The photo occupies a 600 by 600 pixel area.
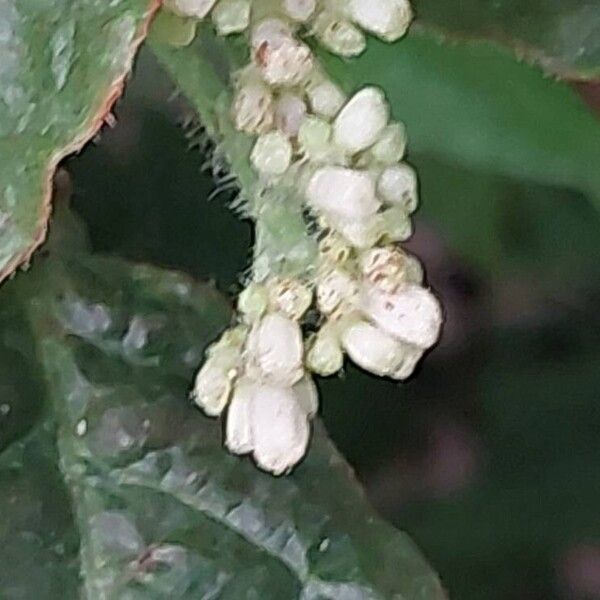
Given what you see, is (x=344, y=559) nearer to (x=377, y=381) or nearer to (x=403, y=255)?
(x=403, y=255)

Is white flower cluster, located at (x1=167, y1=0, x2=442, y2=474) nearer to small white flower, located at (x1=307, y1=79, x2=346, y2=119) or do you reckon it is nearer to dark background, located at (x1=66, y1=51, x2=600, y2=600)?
small white flower, located at (x1=307, y1=79, x2=346, y2=119)

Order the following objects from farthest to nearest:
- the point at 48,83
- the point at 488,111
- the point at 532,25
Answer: the point at 488,111 < the point at 532,25 < the point at 48,83

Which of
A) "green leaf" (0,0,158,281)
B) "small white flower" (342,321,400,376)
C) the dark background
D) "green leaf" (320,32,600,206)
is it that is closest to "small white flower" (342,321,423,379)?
"small white flower" (342,321,400,376)

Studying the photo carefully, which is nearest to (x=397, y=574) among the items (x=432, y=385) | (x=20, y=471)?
(x=20, y=471)

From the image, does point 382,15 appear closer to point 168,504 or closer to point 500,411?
point 168,504

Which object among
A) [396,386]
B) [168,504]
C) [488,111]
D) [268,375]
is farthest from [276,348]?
[396,386]

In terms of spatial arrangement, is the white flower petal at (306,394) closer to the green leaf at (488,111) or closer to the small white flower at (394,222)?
the small white flower at (394,222)
